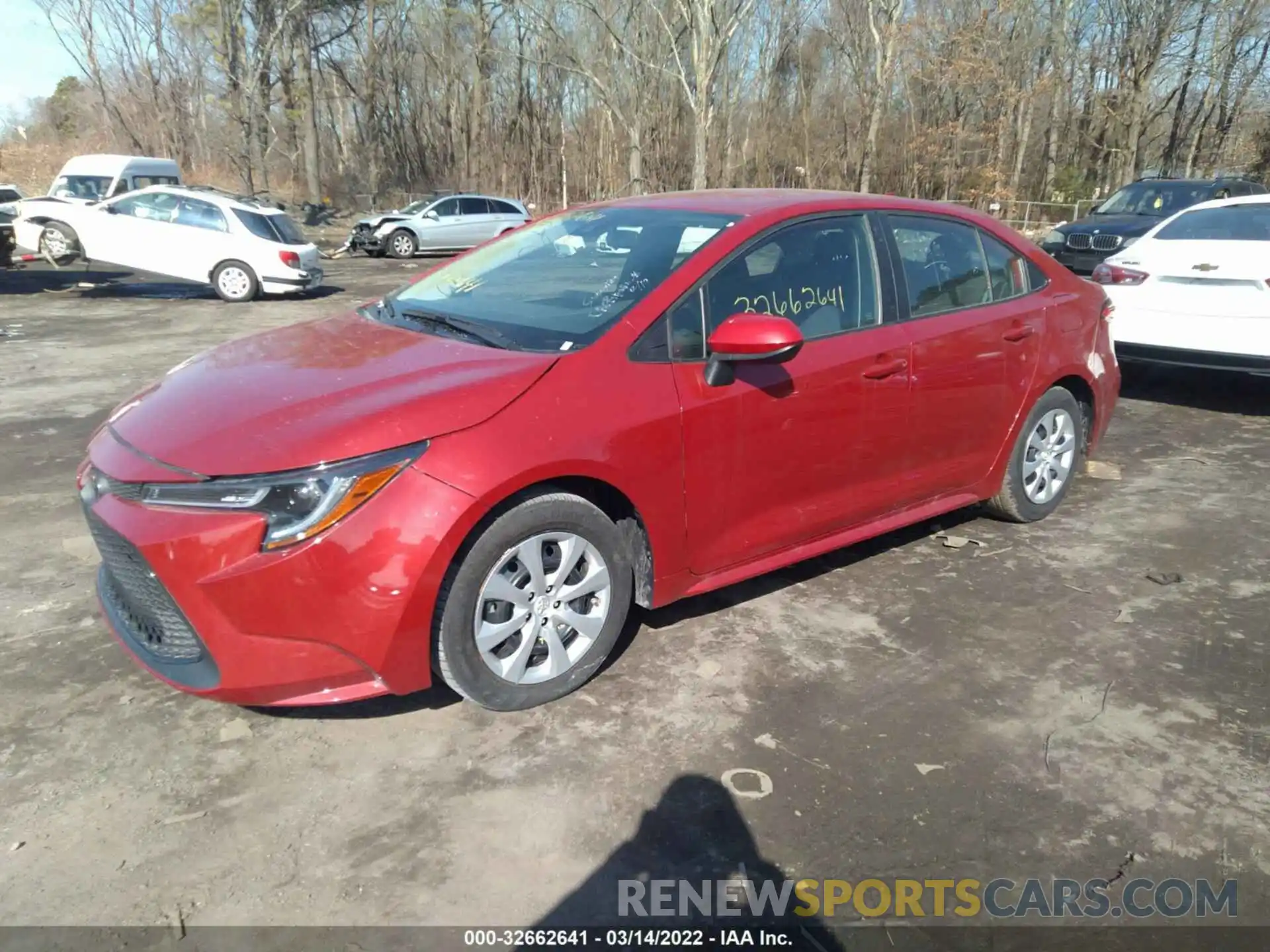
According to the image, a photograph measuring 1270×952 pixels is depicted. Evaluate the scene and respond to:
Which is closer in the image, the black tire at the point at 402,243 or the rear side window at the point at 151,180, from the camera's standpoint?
the rear side window at the point at 151,180

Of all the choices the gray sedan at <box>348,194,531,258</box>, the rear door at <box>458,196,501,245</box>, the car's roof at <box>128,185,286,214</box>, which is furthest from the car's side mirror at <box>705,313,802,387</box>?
the rear door at <box>458,196,501,245</box>

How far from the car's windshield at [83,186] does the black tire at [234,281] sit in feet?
16.8

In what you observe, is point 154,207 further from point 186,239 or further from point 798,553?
point 798,553

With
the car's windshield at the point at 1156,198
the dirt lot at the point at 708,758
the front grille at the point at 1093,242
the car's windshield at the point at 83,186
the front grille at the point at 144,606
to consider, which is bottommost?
the dirt lot at the point at 708,758

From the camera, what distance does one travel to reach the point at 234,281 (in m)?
14.5

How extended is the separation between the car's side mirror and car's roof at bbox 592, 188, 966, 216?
2.17 feet

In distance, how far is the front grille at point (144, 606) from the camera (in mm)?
2818

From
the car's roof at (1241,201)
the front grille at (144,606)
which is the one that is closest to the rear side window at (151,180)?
the car's roof at (1241,201)

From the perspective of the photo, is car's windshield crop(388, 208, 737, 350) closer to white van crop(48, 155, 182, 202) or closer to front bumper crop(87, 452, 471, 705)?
front bumper crop(87, 452, 471, 705)

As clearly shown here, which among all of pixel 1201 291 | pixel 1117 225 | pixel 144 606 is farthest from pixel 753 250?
pixel 1117 225

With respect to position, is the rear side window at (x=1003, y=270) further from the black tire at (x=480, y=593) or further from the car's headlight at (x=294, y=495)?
the car's headlight at (x=294, y=495)

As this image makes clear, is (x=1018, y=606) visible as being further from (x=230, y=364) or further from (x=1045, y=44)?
(x=1045, y=44)

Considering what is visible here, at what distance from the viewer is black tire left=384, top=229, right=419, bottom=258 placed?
22.8 meters

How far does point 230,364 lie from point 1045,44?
36.4 meters
